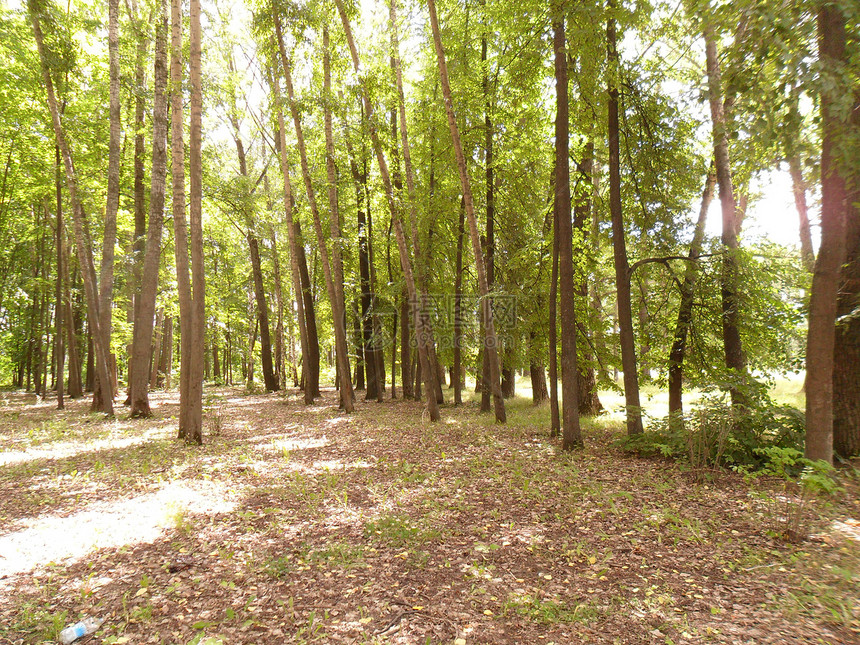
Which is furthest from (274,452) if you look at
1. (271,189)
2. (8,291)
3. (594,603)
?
(8,291)

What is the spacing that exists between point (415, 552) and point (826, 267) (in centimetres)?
536

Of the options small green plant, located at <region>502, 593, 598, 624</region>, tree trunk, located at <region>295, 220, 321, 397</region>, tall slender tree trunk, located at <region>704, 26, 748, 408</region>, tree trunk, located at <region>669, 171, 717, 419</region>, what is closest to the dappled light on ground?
small green plant, located at <region>502, 593, 598, 624</region>

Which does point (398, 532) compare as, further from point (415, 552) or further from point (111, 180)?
point (111, 180)

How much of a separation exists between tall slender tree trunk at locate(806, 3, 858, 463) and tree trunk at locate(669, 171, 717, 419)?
10.8 feet

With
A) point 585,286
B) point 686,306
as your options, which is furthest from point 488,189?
point 686,306

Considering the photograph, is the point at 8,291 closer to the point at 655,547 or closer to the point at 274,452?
the point at 274,452

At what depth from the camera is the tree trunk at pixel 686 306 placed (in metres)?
8.88

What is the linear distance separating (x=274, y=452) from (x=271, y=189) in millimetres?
16405

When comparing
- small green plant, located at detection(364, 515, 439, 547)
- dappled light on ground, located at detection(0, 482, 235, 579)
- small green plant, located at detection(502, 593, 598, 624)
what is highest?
dappled light on ground, located at detection(0, 482, 235, 579)

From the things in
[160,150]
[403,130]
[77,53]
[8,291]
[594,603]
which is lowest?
[594,603]

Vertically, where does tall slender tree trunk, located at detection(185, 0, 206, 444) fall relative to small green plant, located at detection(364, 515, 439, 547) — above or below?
above

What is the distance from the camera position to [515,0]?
28.8 feet

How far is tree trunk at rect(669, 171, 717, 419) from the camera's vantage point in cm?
888

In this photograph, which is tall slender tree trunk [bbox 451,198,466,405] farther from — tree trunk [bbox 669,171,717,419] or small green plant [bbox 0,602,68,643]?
small green plant [bbox 0,602,68,643]
